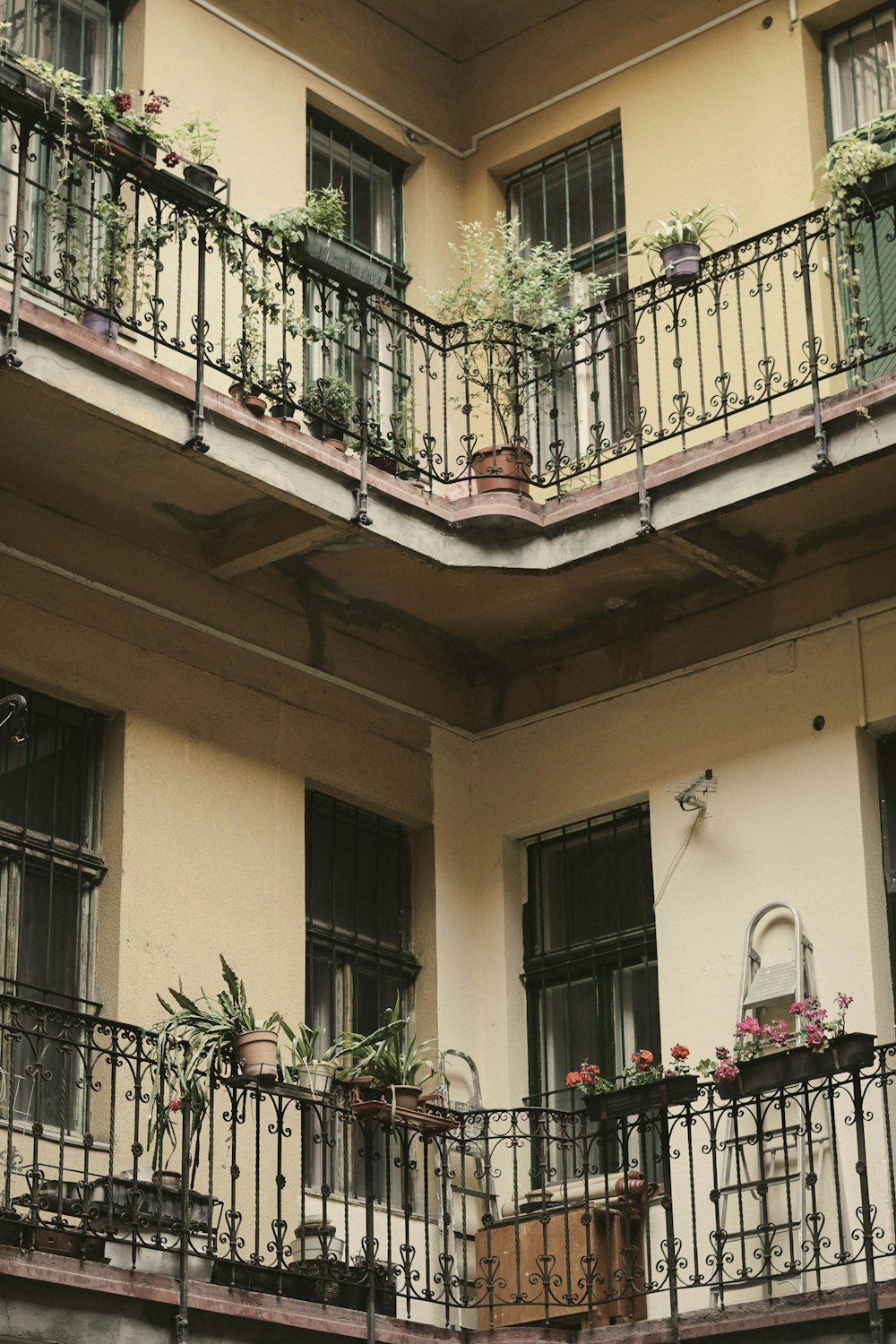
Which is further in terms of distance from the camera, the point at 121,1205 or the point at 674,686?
the point at 674,686

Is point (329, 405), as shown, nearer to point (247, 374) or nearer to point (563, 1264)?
point (247, 374)

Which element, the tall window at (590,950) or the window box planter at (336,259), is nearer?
the tall window at (590,950)

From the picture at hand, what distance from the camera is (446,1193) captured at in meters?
10.4

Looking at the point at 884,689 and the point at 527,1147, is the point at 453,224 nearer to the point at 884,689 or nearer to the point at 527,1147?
the point at 884,689

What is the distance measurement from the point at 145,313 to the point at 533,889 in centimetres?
390

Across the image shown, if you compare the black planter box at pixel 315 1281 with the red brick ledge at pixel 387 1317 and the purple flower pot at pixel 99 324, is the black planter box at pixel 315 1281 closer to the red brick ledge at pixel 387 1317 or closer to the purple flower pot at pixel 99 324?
the red brick ledge at pixel 387 1317

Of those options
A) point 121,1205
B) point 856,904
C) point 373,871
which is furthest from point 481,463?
point 121,1205

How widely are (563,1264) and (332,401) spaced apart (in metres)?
4.64

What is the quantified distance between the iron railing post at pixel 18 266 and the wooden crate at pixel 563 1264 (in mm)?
4641

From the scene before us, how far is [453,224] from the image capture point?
13750 millimetres

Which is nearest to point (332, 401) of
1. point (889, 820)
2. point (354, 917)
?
point (354, 917)

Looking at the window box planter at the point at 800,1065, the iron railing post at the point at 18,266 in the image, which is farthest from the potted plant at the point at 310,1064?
the iron railing post at the point at 18,266

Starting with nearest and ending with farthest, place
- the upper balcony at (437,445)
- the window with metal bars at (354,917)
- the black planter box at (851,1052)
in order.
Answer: the black planter box at (851,1052), the upper balcony at (437,445), the window with metal bars at (354,917)

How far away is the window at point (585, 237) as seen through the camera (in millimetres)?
12617
